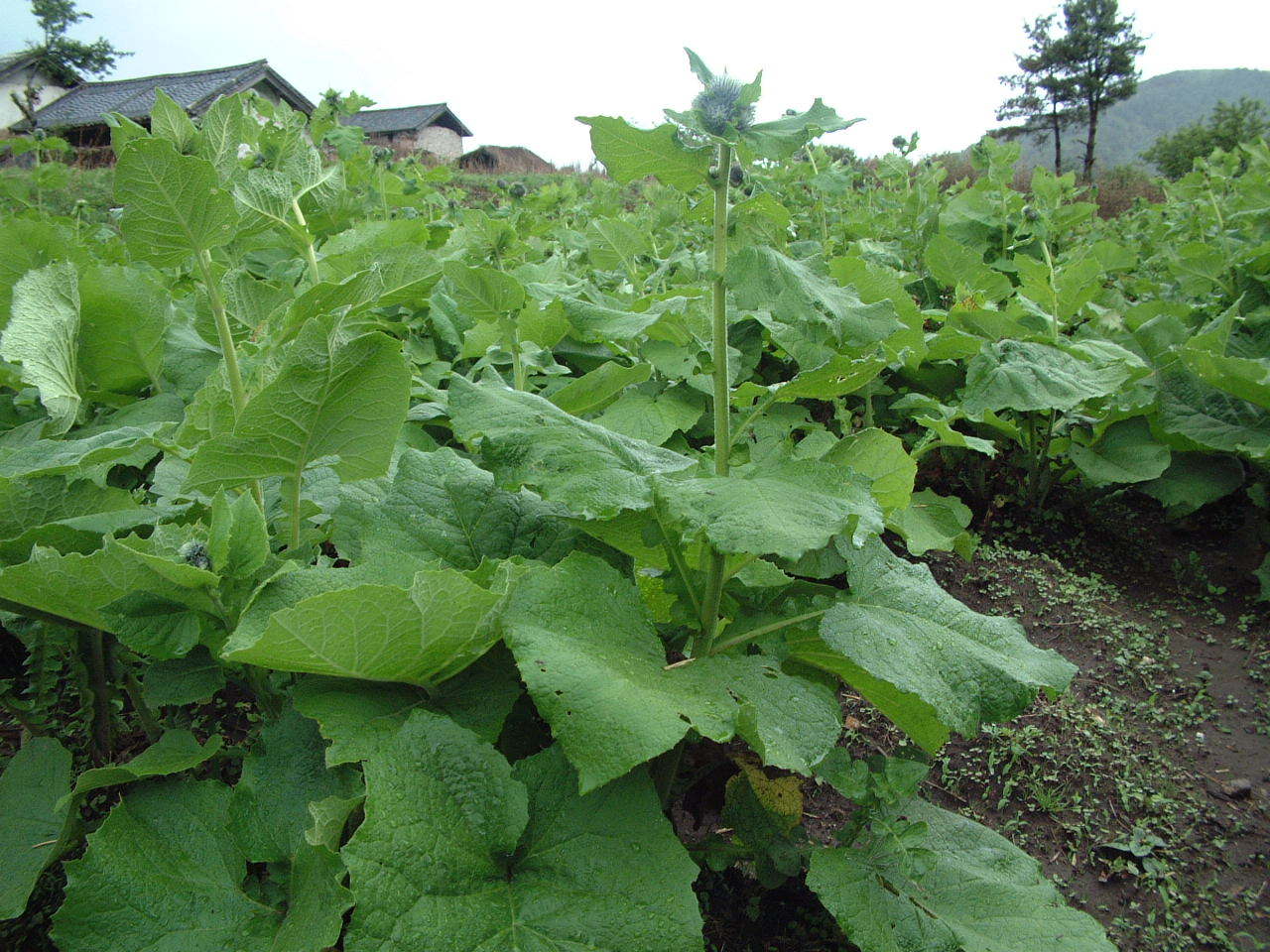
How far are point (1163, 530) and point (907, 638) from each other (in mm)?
2474

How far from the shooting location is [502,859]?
1.01 meters

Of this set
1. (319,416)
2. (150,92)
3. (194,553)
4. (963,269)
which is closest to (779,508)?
(319,416)

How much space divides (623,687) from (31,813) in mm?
1045

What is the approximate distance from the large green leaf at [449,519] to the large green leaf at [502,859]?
0.38 m

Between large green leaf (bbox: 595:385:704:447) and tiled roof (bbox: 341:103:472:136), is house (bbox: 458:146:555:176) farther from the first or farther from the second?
large green leaf (bbox: 595:385:704:447)

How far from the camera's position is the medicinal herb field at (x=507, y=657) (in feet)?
3.25

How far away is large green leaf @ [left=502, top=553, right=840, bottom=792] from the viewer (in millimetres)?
897

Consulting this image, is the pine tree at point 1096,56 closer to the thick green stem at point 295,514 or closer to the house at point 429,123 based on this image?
the house at point 429,123

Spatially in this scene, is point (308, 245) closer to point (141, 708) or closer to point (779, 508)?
point (141, 708)

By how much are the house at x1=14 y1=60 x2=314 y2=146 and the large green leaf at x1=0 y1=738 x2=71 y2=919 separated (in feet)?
65.1

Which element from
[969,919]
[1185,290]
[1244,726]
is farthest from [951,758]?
[1185,290]

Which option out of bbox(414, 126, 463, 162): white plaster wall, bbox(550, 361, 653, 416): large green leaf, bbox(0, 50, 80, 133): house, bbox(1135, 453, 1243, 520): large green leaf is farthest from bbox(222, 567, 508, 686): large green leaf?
bbox(0, 50, 80, 133): house

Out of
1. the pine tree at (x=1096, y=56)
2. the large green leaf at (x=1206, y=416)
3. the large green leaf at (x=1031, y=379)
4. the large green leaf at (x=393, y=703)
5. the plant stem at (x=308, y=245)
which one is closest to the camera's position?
the large green leaf at (x=393, y=703)

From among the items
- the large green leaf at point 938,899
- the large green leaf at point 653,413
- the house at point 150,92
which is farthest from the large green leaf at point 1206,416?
the house at point 150,92
